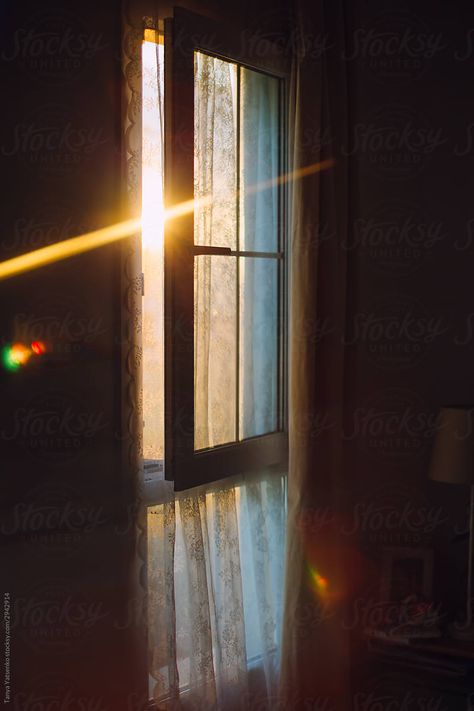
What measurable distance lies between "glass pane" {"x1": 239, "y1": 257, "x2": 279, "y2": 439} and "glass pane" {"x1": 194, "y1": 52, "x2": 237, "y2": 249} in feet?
0.58

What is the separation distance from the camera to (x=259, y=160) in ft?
10.0

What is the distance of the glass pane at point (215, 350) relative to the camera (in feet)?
9.16

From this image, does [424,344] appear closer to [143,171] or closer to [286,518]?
[286,518]

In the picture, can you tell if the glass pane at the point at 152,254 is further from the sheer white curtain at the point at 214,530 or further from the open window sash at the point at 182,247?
the open window sash at the point at 182,247

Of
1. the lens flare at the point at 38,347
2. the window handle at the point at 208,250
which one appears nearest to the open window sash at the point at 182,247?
the window handle at the point at 208,250

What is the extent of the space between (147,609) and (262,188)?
149 cm

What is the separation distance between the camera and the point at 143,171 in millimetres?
2773

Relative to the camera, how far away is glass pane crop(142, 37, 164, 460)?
2742 mm

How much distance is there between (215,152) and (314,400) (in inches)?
37.6

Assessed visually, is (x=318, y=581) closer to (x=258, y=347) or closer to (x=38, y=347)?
(x=258, y=347)

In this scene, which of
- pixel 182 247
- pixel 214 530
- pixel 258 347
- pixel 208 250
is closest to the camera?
pixel 182 247

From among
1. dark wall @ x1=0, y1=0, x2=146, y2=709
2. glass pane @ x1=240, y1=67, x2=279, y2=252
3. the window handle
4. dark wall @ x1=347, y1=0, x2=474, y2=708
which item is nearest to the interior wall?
dark wall @ x1=0, y1=0, x2=146, y2=709

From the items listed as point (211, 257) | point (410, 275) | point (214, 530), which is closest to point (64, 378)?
point (211, 257)

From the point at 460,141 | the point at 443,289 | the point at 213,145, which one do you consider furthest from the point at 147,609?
the point at 460,141
